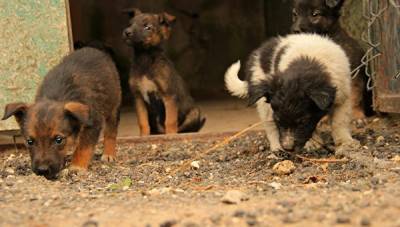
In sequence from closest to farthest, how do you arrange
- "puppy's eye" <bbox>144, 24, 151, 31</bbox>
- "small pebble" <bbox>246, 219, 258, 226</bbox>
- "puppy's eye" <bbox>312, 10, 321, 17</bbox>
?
"small pebble" <bbox>246, 219, 258, 226</bbox> < "puppy's eye" <bbox>312, 10, 321, 17</bbox> < "puppy's eye" <bbox>144, 24, 151, 31</bbox>

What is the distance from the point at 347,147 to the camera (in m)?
6.32

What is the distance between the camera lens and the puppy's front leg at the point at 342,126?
21.0 feet

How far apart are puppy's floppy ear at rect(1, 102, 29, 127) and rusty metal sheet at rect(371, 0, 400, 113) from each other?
386cm

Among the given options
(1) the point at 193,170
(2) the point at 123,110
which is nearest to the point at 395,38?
(1) the point at 193,170

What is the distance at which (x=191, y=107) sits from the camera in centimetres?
938

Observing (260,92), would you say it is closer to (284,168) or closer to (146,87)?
(284,168)

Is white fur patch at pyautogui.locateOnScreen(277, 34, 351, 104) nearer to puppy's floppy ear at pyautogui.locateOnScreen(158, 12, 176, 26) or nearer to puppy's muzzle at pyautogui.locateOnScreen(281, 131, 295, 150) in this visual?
puppy's muzzle at pyautogui.locateOnScreen(281, 131, 295, 150)

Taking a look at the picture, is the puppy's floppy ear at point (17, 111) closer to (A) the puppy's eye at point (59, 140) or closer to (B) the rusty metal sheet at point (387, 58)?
(A) the puppy's eye at point (59, 140)

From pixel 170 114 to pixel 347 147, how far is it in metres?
3.08

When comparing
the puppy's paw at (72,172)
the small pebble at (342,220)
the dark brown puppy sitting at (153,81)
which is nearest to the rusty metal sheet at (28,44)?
the dark brown puppy sitting at (153,81)

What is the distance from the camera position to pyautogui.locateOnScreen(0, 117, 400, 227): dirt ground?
3.82m

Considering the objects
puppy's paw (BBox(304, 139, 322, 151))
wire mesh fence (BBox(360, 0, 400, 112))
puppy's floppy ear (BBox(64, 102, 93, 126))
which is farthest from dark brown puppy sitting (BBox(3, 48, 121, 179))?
wire mesh fence (BBox(360, 0, 400, 112))

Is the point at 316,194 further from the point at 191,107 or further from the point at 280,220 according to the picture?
the point at 191,107

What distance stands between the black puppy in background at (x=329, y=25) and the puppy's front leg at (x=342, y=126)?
1616 mm
